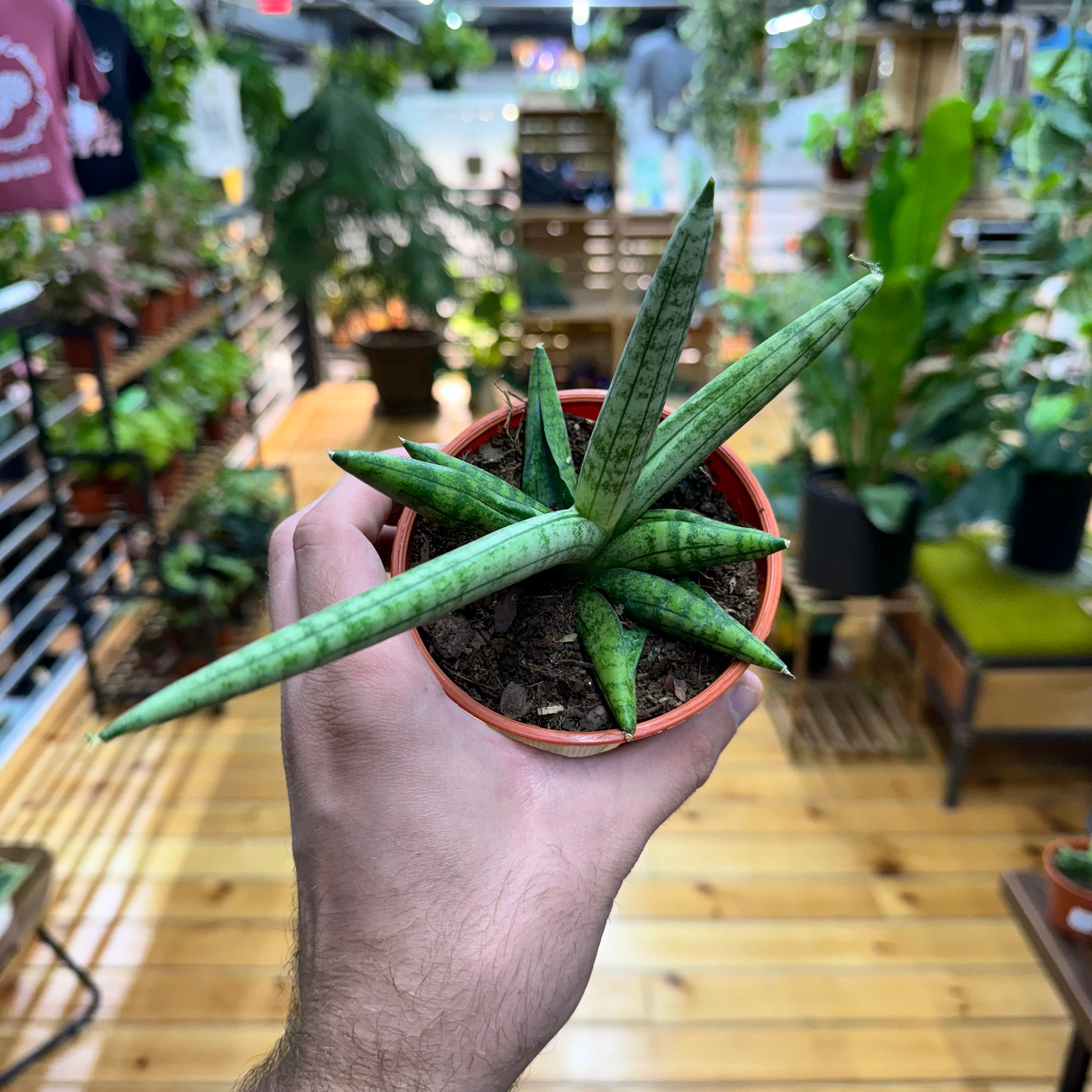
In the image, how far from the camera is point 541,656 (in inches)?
25.6

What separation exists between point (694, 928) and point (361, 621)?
180 cm

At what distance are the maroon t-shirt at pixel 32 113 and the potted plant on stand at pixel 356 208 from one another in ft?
7.13

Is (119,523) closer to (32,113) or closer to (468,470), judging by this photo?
(32,113)

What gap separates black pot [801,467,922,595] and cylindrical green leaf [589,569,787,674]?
152 centimetres

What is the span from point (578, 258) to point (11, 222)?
297 cm

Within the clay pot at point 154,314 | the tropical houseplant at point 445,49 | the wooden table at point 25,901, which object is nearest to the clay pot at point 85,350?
the clay pot at point 154,314

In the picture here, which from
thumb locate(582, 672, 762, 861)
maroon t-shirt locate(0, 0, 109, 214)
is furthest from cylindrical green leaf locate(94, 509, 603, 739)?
maroon t-shirt locate(0, 0, 109, 214)

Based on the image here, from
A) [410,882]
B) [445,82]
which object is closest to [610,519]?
[410,882]

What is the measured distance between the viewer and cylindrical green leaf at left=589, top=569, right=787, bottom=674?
583mm

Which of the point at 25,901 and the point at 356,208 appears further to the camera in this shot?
the point at 356,208

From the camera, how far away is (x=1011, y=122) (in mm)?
Result: 2043

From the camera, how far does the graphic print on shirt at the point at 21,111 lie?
1.82m

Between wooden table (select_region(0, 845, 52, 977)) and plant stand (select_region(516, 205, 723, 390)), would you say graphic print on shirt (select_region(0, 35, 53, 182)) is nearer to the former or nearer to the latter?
wooden table (select_region(0, 845, 52, 977))

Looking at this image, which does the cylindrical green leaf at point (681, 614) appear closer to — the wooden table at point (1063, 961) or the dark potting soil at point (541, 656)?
the dark potting soil at point (541, 656)
